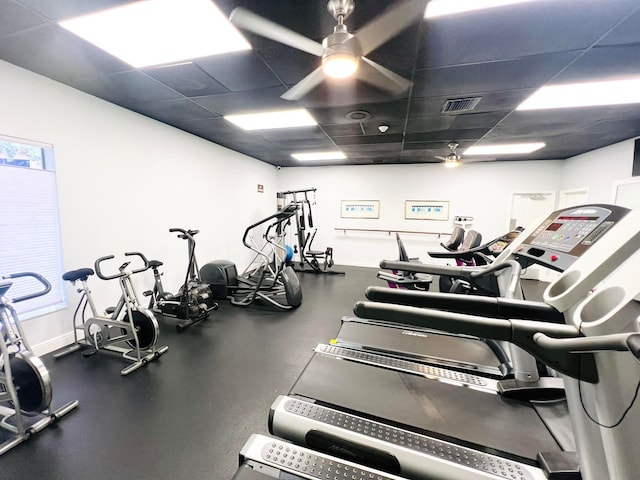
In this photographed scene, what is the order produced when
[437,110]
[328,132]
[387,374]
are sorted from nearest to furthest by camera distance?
[387,374] < [437,110] < [328,132]

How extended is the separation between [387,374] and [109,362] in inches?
104

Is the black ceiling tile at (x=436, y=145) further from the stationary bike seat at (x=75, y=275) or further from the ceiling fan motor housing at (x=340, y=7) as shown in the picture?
the stationary bike seat at (x=75, y=275)

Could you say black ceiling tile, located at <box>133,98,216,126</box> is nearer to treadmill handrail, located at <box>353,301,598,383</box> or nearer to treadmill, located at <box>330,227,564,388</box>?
treadmill, located at <box>330,227,564,388</box>

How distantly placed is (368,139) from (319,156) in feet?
6.06

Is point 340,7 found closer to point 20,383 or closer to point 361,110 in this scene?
point 361,110

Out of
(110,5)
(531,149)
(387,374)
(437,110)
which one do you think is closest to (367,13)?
(110,5)

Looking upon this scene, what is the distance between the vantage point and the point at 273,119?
3631 mm

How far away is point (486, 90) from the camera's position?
260 centimetres

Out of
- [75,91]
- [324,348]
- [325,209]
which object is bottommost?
[324,348]

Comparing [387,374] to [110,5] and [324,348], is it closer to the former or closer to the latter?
[324,348]

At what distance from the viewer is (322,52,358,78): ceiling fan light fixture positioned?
5.06 feet

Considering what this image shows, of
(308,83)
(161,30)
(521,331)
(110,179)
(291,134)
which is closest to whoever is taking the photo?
(521,331)

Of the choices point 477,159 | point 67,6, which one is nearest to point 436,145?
point 477,159

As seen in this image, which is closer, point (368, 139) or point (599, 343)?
point (599, 343)
